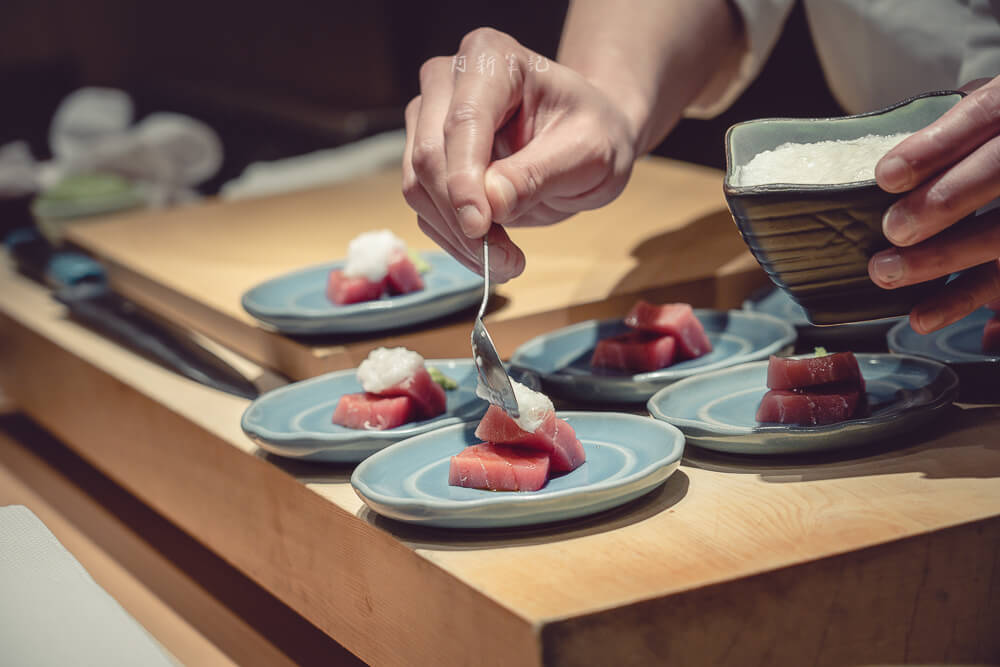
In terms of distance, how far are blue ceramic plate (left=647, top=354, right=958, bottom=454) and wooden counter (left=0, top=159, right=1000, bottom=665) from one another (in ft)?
0.10

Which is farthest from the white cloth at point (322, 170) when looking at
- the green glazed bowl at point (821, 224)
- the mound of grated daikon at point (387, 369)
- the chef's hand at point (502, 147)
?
the green glazed bowl at point (821, 224)

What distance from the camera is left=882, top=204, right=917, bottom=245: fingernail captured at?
1.04m

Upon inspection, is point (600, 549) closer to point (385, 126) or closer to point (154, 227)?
point (154, 227)

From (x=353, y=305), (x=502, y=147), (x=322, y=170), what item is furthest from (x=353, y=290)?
(x=322, y=170)

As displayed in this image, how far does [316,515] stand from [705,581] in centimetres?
50

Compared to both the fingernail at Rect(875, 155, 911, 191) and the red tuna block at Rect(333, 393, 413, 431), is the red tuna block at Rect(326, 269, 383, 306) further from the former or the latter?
the fingernail at Rect(875, 155, 911, 191)

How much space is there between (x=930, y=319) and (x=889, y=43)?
908 mm

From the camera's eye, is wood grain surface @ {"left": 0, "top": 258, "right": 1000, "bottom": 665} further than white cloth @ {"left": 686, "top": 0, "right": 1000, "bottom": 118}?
No

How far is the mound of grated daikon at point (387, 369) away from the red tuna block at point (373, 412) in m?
0.02

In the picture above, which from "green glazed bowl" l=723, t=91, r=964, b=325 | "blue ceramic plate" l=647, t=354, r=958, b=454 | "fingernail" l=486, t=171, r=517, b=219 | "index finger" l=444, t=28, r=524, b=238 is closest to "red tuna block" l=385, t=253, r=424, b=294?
"index finger" l=444, t=28, r=524, b=238

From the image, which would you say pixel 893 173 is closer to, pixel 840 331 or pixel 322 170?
pixel 840 331

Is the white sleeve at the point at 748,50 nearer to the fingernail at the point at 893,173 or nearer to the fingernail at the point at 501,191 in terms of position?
the fingernail at the point at 501,191

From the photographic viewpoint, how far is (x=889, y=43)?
73.8 inches

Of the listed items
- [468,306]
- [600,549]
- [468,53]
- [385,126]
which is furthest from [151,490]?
[385,126]
